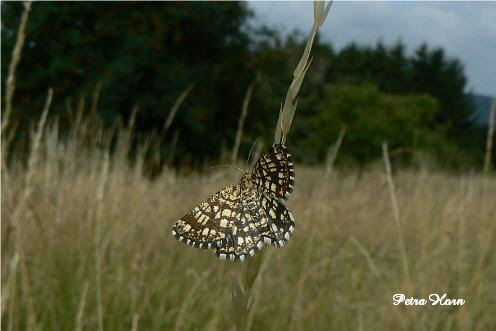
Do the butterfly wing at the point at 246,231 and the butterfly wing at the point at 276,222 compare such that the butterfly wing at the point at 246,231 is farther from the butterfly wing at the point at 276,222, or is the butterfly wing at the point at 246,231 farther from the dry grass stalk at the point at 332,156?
the dry grass stalk at the point at 332,156

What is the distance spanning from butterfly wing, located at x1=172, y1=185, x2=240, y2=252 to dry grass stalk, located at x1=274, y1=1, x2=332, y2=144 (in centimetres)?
6

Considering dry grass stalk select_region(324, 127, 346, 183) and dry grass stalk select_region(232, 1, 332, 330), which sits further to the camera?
dry grass stalk select_region(324, 127, 346, 183)

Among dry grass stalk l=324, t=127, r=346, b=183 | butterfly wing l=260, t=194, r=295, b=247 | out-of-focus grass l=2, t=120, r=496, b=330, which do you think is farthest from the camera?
out-of-focus grass l=2, t=120, r=496, b=330

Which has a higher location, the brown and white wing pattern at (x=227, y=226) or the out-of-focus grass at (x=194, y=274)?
the brown and white wing pattern at (x=227, y=226)

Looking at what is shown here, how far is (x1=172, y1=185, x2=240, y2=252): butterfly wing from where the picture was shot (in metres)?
0.38

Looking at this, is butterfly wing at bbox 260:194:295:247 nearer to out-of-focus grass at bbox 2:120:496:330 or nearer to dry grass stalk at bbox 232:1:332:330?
dry grass stalk at bbox 232:1:332:330

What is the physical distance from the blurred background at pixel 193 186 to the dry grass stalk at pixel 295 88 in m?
0.11

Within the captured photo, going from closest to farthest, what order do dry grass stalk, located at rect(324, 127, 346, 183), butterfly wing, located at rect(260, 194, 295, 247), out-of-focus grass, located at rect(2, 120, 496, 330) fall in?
1. butterfly wing, located at rect(260, 194, 295, 247)
2. dry grass stalk, located at rect(324, 127, 346, 183)
3. out-of-focus grass, located at rect(2, 120, 496, 330)

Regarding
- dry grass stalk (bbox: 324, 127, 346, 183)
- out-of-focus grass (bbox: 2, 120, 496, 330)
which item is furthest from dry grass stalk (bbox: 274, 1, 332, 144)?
dry grass stalk (bbox: 324, 127, 346, 183)

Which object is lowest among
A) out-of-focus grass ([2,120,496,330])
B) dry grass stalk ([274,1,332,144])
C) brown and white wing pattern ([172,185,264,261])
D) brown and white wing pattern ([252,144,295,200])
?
out-of-focus grass ([2,120,496,330])

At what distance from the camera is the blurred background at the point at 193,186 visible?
207 centimetres

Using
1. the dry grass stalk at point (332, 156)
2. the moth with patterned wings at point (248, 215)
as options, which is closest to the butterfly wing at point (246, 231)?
the moth with patterned wings at point (248, 215)

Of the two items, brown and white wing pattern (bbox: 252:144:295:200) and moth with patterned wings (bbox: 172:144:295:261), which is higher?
brown and white wing pattern (bbox: 252:144:295:200)

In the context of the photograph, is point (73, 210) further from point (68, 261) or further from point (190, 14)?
point (190, 14)
